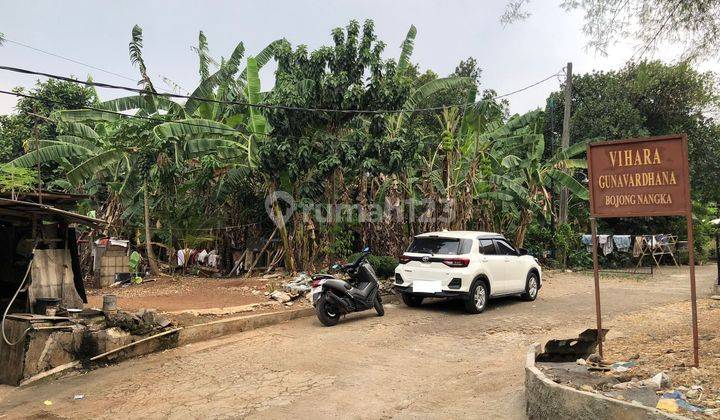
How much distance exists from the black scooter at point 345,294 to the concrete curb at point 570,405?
4.76m

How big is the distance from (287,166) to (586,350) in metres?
9.07

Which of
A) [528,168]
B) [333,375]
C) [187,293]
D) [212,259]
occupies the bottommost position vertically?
[333,375]

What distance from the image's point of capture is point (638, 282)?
52.4 ft

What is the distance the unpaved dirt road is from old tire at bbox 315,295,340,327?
16 cm

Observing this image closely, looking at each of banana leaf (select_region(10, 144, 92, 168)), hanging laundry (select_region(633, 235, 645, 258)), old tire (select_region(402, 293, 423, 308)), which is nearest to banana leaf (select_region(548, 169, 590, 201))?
hanging laundry (select_region(633, 235, 645, 258))

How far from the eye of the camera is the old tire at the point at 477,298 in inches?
390

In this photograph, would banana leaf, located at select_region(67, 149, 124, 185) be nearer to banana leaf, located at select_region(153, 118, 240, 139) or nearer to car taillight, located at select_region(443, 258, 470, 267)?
banana leaf, located at select_region(153, 118, 240, 139)

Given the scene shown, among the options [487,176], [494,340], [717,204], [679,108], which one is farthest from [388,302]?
[717,204]

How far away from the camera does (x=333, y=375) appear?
630cm

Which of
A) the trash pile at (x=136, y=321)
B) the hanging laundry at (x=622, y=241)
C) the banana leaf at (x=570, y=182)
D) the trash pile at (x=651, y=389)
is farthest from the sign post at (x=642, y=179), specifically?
the hanging laundry at (x=622, y=241)

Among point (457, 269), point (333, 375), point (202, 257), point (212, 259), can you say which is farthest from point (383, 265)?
point (333, 375)

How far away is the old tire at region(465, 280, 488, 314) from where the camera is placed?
991 centimetres

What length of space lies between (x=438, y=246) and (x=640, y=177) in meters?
4.98

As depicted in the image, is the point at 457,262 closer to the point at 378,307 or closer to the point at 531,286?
the point at 378,307
